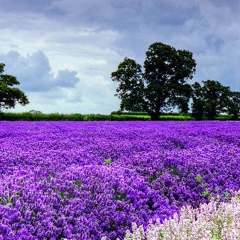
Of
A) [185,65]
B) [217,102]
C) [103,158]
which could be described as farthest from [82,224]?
[217,102]

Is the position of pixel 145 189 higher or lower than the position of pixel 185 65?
lower

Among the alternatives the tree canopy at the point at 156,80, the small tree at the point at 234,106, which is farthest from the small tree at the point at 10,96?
the small tree at the point at 234,106

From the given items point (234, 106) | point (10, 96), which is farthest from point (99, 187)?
point (234, 106)

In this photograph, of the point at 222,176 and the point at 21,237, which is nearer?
the point at 21,237

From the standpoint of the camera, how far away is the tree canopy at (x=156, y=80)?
42500mm

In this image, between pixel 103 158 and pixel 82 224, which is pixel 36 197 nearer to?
pixel 82 224

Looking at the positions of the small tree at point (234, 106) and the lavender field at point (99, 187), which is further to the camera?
the small tree at point (234, 106)

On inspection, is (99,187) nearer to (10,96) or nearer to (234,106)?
(10,96)

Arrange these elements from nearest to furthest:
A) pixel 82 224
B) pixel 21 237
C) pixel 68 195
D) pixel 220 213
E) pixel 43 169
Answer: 1. pixel 21 237
2. pixel 82 224
3. pixel 220 213
4. pixel 68 195
5. pixel 43 169

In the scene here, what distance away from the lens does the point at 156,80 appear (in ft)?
146

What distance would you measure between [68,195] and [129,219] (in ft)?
2.61

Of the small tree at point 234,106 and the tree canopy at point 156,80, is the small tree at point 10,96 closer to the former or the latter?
the tree canopy at point 156,80

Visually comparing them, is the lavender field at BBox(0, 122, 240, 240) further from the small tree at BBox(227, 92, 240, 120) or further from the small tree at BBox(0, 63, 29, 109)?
the small tree at BBox(227, 92, 240, 120)

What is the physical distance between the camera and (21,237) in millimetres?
3262
